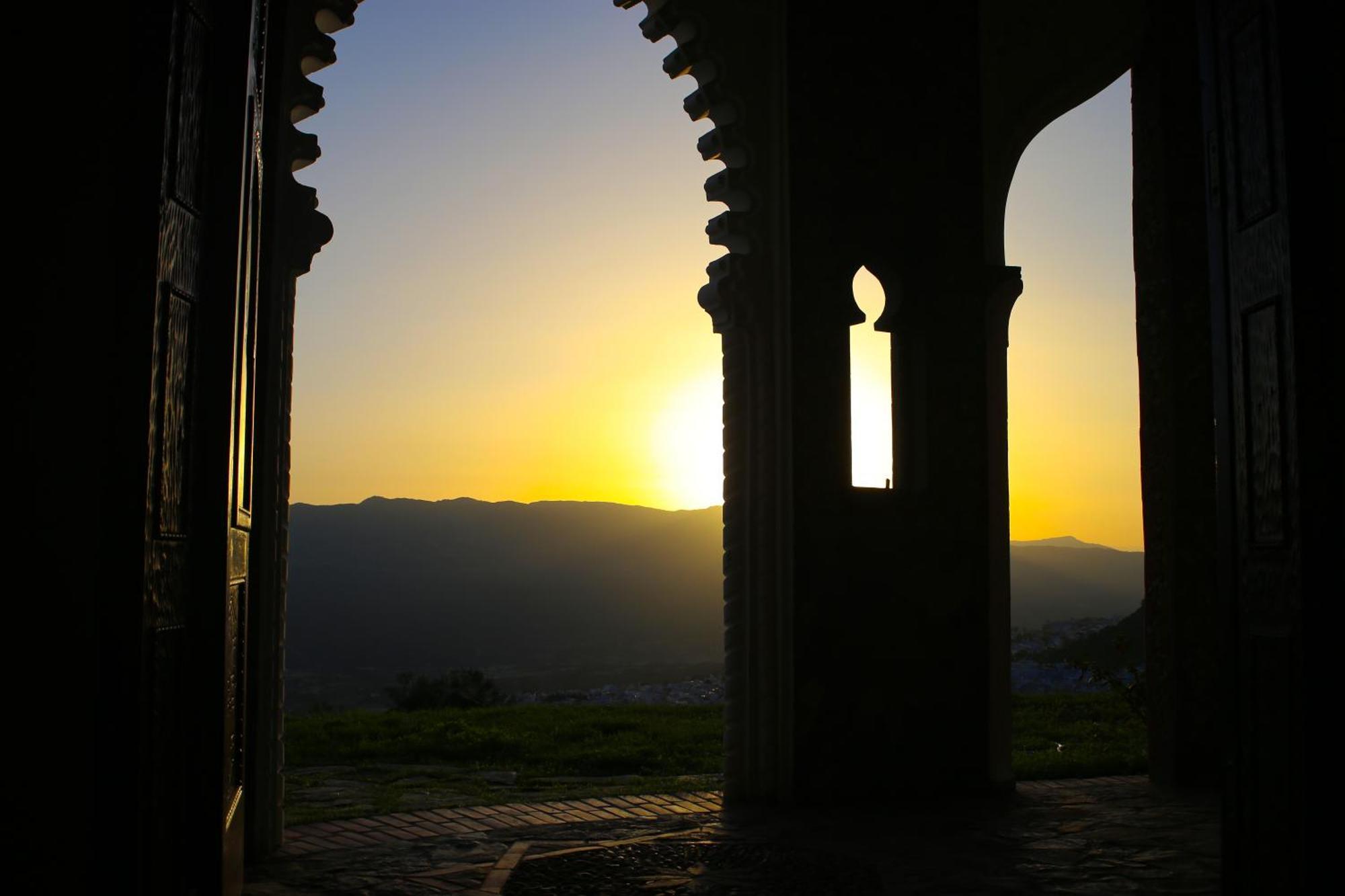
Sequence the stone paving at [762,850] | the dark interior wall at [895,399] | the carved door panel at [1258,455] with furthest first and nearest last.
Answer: the dark interior wall at [895,399] → the stone paving at [762,850] → the carved door panel at [1258,455]

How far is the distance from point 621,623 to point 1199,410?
36.9 meters

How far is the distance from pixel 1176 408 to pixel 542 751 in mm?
5127

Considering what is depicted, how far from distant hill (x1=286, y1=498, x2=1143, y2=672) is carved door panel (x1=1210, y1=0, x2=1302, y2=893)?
31.7 m

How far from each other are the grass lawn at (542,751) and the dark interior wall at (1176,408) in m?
0.95

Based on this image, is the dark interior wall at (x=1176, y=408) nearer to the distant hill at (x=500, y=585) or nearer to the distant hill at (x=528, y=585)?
the distant hill at (x=528, y=585)

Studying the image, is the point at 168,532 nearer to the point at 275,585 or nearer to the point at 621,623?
the point at 275,585

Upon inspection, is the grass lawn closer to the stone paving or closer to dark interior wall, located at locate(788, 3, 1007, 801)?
the stone paving

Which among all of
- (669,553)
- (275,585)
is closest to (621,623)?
(669,553)

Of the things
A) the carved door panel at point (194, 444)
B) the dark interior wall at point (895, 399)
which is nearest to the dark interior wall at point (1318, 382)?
the carved door panel at point (194, 444)

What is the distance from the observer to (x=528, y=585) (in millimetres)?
47125

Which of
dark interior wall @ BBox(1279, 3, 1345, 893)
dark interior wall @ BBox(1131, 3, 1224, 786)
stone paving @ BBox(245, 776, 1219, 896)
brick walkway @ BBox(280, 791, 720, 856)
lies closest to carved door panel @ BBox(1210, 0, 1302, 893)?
dark interior wall @ BBox(1279, 3, 1345, 893)

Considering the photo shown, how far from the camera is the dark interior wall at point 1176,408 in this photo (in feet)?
22.9

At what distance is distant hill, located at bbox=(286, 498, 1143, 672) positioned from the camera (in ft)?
131

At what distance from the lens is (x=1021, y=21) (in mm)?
7543
